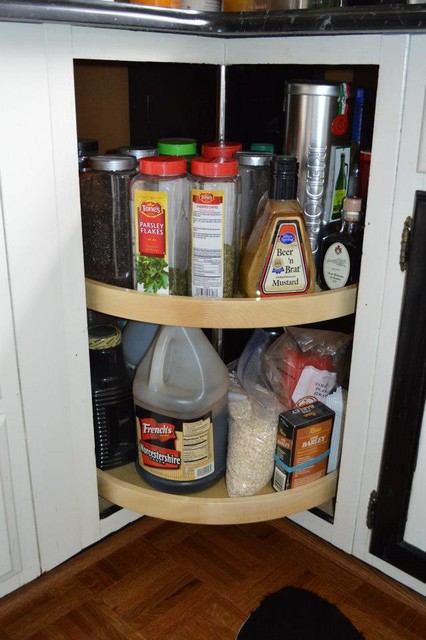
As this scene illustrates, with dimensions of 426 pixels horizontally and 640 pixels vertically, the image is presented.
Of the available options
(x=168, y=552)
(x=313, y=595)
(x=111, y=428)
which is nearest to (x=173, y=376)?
(x=111, y=428)

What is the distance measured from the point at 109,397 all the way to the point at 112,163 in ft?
1.38

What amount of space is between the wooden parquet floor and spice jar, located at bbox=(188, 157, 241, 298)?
521 mm

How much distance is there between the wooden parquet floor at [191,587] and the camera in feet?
3.35

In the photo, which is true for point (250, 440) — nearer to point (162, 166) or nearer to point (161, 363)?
point (161, 363)

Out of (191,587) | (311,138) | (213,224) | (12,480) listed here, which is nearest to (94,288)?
(213,224)

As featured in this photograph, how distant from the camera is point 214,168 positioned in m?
0.94

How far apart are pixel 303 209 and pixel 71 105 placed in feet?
1.38

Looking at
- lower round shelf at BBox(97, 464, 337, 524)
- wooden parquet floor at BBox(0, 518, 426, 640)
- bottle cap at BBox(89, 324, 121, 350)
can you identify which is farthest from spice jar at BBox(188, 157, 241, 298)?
wooden parquet floor at BBox(0, 518, 426, 640)

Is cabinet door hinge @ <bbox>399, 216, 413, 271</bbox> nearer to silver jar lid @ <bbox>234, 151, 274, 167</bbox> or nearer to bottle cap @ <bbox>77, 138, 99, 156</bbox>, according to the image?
silver jar lid @ <bbox>234, 151, 274, 167</bbox>

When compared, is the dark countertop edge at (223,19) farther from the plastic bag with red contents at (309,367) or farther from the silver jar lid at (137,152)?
the plastic bag with red contents at (309,367)

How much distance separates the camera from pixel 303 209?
3.51 ft

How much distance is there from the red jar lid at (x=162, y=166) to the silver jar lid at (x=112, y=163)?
0.13 feet

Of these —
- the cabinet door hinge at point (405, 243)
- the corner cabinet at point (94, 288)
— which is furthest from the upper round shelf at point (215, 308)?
the cabinet door hinge at point (405, 243)

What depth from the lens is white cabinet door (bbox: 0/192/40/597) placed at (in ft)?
3.03
